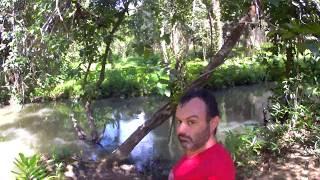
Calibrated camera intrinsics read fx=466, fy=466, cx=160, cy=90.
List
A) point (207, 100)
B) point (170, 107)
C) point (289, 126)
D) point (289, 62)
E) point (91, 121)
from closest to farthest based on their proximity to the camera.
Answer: point (207, 100), point (170, 107), point (289, 126), point (289, 62), point (91, 121)

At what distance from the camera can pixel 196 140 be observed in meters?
1.67

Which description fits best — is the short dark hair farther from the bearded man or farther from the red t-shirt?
the red t-shirt

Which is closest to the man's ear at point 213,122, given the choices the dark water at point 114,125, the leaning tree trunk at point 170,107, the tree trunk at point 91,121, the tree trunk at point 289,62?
the leaning tree trunk at point 170,107

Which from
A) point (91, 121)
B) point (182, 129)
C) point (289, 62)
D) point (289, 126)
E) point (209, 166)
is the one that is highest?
point (289, 62)

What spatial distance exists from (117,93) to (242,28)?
9.41 meters

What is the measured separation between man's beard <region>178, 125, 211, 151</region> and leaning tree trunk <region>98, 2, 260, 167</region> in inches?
114

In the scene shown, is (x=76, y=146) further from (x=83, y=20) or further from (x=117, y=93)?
(x=117, y=93)

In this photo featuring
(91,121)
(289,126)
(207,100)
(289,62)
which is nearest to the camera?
(207,100)

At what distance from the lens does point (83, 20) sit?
6.07 metres

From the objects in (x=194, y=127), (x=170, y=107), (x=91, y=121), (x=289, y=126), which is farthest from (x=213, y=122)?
(x=91, y=121)

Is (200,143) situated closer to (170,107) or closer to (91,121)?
(170,107)

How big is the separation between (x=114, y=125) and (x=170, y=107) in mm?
3754

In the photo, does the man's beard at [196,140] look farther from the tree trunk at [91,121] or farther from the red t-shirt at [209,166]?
the tree trunk at [91,121]

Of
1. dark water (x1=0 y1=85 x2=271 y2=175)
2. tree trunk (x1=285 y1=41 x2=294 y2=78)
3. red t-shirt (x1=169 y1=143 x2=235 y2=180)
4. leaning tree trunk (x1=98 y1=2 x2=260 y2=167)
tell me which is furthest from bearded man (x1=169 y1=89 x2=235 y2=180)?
tree trunk (x1=285 y1=41 x2=294 y2=78)
